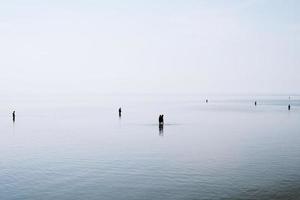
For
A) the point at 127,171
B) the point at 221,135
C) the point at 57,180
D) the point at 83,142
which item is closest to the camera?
the point at 57,180

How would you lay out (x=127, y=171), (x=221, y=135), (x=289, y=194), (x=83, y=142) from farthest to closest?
(x=221, y=135)
(x=83, y=142)
(x=127, y=171)
(x=289, y=194)

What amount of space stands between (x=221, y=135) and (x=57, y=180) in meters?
41.0

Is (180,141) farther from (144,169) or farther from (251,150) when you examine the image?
(144,169)

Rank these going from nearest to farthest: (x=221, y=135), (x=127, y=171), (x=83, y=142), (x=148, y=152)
Answer: (x=127, y=171), (x=148, y=152), (x=83, y=142), (x=221, y=135)

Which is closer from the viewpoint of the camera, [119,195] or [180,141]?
[119,195]

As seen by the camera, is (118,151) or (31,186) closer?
(31,186)

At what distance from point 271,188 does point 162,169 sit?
1142 centimetres

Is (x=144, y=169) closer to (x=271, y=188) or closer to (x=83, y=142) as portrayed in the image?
(x=271, y=188)

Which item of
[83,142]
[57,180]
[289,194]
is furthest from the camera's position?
[83,142]

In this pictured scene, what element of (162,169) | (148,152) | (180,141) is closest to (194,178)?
(162,169)

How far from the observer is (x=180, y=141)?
60.4 m

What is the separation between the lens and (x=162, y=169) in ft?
127

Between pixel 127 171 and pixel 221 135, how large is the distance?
3480cm

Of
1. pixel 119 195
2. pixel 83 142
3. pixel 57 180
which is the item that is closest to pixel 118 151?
pixel 83 142
